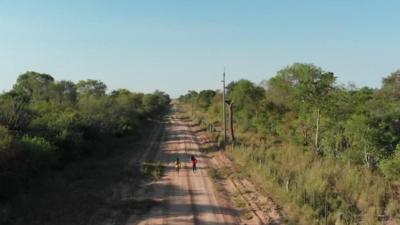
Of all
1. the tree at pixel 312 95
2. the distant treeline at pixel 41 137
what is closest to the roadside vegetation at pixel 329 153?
the tree at pixel 312 95

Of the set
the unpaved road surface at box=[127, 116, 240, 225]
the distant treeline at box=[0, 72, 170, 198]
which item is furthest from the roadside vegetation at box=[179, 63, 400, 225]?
the distant treeline at box=[0, 72, 170, 198]

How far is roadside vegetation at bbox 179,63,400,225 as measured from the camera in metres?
→ 19.3

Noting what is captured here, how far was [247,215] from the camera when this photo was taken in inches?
719

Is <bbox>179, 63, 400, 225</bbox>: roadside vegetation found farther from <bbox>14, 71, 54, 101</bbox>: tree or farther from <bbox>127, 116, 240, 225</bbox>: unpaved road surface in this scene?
<bbox>14, 71, 54, 101</bbox>: tree

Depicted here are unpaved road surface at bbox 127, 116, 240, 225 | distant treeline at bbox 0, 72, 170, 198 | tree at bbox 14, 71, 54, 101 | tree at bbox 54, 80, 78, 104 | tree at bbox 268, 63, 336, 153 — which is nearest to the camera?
unpaved road surface at bbox 127, 116, 240, 225

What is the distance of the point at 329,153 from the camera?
30.6 meters

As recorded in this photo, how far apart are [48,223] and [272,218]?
8.65 m

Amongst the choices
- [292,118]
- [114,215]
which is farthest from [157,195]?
[292,118]

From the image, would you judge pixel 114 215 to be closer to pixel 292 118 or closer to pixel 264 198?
pixel 264 198

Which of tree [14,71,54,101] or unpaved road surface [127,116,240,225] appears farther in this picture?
tree [14,71,54,101]

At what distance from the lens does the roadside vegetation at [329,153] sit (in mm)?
19297

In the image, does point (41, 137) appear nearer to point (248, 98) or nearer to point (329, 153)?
point (329, 153)

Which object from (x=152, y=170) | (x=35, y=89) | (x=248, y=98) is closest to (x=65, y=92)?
(x=35, y=89)

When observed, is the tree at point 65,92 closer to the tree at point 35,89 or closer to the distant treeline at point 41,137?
the tree at point 35,89
